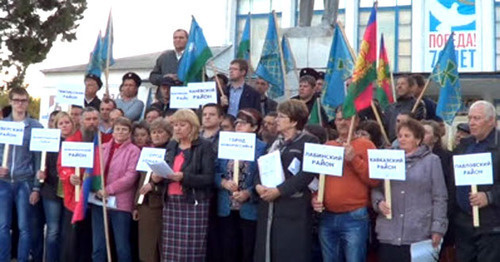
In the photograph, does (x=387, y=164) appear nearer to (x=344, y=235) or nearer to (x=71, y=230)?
(x=344, y=235)

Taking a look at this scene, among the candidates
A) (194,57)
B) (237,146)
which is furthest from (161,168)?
(194,57)

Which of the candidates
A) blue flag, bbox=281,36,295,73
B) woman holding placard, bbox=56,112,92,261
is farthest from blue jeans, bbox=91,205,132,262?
blue flag, bbox=281,36,295,73

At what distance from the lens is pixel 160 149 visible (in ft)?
22.9

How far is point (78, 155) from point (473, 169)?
387 centimetres

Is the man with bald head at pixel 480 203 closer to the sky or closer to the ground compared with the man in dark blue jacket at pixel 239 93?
closer to the ground

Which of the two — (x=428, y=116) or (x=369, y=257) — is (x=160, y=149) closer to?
(x=369, y=257)

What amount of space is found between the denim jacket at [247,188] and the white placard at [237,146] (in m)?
0.18

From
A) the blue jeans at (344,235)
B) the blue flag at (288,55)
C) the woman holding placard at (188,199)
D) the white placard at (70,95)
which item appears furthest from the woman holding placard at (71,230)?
the blue flag at (288,55)

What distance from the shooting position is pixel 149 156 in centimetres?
698

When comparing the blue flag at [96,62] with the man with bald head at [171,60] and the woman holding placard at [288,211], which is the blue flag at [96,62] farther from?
the woman holding placard at [288,211]

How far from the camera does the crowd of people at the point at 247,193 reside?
597cm

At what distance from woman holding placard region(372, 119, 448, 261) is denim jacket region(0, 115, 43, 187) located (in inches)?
152

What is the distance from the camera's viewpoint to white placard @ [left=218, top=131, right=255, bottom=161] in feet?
21.7

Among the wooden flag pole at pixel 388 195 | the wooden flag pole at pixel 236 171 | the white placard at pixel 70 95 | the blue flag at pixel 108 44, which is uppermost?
the blue flag at pixel 108 44
